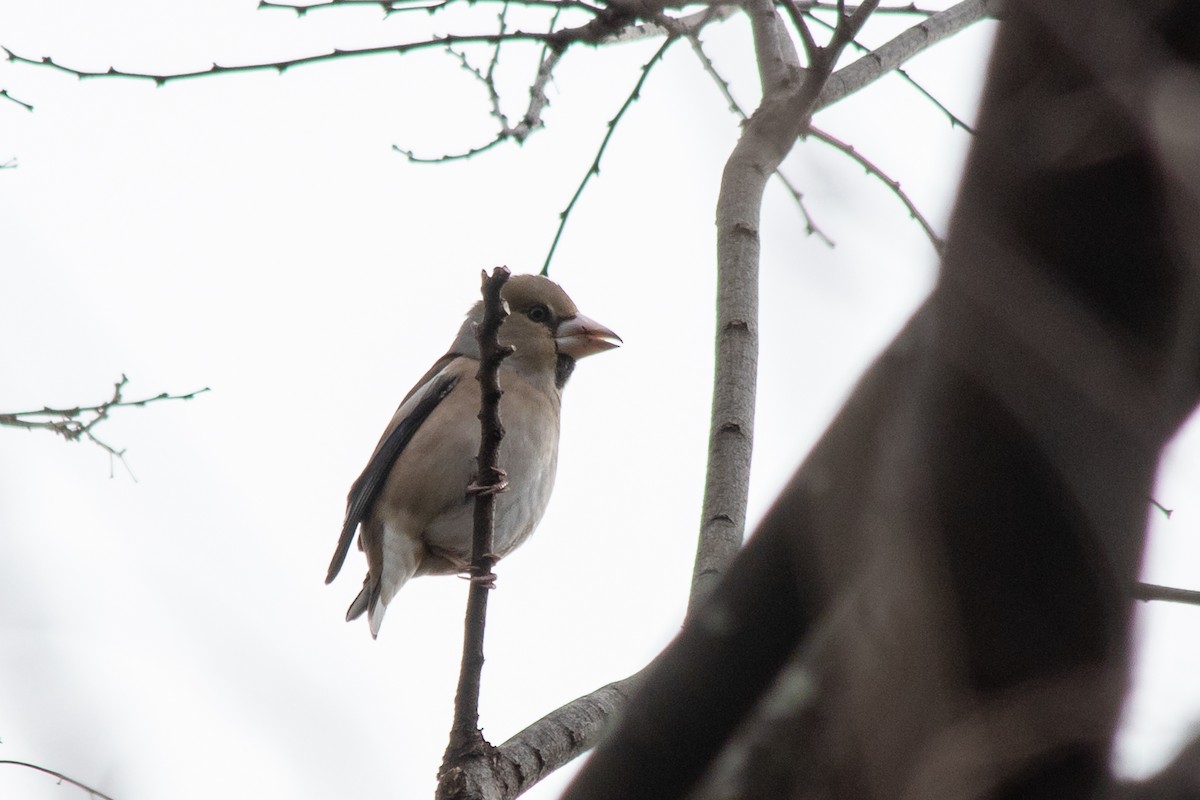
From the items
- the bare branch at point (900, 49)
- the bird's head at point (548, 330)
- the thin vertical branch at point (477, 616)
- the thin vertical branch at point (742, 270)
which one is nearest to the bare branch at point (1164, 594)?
the thin vertical branch at point (742, 270)

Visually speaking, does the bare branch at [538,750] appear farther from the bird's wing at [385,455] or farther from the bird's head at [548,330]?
the bird's head at [548,330]

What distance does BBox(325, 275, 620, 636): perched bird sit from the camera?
5.80m

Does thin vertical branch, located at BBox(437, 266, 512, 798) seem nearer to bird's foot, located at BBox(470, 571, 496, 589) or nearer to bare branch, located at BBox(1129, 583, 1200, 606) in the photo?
bird's foot, located at BBox(470, 571, 496, 589)

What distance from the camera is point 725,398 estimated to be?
3.73m

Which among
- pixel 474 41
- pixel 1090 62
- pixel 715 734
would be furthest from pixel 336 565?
pixel 1090 62

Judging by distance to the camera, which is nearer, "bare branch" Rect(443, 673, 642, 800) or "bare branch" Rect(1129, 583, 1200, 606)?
"bare branch" Rect(1129, 583, 1200, 606)

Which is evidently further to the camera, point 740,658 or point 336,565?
point 336,565

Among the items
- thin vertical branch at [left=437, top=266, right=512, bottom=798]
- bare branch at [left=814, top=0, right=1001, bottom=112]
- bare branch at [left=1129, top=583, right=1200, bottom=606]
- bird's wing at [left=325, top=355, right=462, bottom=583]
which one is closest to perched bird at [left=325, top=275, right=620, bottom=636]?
bird's wing at [left=325, top=355, right=462, bottom=583]

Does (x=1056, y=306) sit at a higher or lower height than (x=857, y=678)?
higher

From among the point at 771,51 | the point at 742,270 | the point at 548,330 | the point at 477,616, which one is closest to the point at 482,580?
Answer: the point at 477,616

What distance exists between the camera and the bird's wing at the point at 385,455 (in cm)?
603

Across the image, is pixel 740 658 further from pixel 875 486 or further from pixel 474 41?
pixel 474 41

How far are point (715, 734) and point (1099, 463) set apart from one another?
49 cm

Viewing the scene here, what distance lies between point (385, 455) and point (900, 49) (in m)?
3.15
